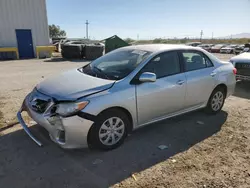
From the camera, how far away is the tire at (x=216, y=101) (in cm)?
473

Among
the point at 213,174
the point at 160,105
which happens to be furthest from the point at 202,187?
the point at 160,105

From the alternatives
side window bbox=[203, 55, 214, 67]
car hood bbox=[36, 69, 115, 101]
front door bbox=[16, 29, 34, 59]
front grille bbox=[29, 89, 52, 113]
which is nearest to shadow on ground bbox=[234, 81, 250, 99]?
side window bbox=[203, 55, 214, 67]

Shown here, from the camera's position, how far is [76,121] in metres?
2.96

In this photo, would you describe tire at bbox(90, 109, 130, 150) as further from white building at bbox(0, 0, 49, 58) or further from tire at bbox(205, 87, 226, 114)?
white building at bbox(0, 0, 49, 58)

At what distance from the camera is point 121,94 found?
3.26m

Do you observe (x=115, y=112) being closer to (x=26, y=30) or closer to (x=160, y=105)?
(x=160, y=105)

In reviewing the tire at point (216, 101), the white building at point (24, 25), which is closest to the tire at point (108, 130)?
the tire at point (216, 101)

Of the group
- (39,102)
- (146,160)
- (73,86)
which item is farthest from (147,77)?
(39,102)

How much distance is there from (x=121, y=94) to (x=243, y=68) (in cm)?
586

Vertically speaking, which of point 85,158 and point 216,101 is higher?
point 216,101

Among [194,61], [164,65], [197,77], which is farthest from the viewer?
[194,61]

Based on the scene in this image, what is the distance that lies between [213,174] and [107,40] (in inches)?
661

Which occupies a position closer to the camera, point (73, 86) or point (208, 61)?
point (73, 86)

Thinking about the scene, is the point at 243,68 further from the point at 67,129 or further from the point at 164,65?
the point at 67,129
